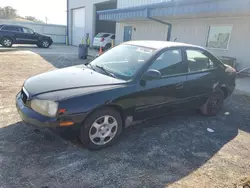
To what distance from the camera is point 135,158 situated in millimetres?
3113

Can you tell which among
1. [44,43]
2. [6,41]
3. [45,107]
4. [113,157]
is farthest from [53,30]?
[113,157]

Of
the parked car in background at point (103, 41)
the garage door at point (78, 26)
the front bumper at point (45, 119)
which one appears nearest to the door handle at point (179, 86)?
the front bumper at point (45, 119)

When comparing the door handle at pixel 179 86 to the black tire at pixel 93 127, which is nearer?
the black tire at pixel 93 127

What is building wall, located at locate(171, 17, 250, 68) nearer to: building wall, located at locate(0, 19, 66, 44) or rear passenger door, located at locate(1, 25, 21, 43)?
rear passenger door, located at locate(1, 25, 21, 43)

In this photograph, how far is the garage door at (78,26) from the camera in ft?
79.0

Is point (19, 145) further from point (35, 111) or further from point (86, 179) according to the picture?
point (86, 179)

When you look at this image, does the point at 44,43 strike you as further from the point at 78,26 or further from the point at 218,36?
the point at 218,36

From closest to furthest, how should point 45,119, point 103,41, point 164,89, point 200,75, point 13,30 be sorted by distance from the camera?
point 45,119, point 164,89, point 200,75, point 13,30, point 103,41

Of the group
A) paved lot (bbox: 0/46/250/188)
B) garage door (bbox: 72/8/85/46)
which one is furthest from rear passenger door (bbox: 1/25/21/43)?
paved lot (bbox: 0/46/250/188)

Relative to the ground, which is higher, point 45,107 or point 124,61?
point 124,61

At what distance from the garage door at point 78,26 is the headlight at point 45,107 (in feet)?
73.2

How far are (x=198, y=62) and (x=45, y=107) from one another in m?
3.09

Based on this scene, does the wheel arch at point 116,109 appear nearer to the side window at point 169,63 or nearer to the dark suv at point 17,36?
the side window at point 169,63

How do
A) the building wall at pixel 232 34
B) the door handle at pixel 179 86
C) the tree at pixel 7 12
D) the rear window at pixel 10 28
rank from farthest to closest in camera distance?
the tree at pixel 7 12
the rear window at pixel 10 28
the building wall at pixel 232 34
the door handle at pixel 179 86
